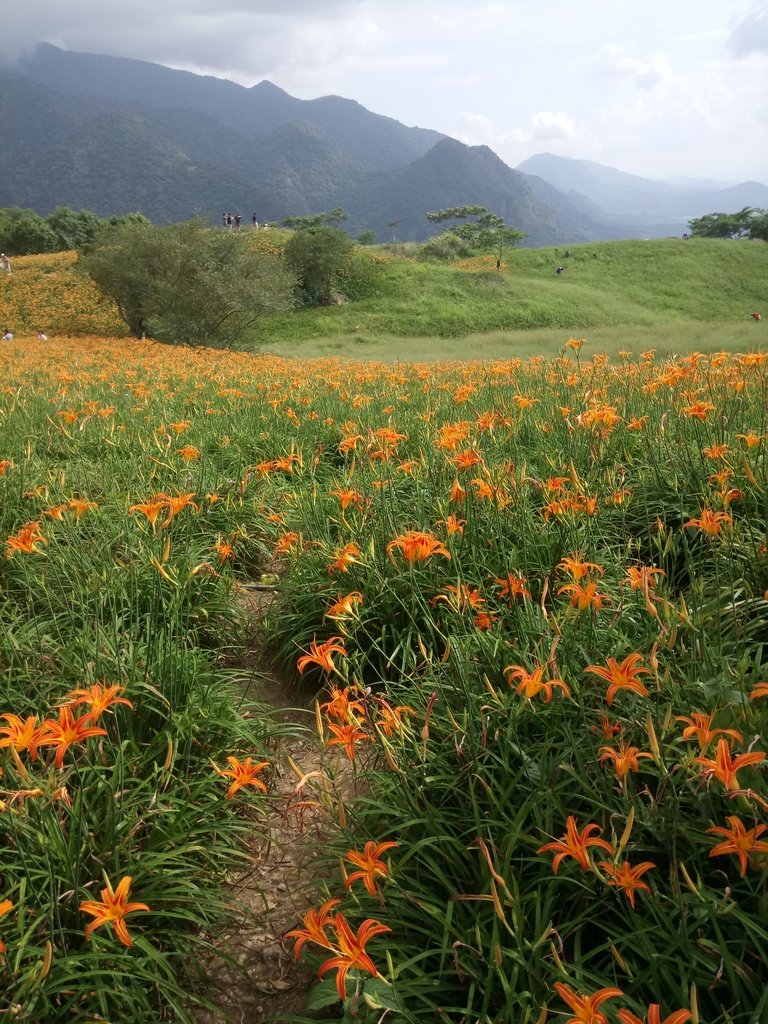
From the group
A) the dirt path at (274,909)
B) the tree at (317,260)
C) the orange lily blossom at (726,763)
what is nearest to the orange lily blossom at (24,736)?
the dirt path at (274,909)

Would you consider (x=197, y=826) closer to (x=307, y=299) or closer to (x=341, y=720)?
(x=341, y=720)

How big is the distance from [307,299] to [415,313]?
673 cm

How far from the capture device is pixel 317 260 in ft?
101

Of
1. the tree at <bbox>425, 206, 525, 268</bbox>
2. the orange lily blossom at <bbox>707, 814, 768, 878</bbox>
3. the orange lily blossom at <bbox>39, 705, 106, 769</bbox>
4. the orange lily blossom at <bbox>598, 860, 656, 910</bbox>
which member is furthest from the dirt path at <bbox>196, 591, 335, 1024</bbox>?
the tree at <bbox>425, 206, 525, 268</bbox>

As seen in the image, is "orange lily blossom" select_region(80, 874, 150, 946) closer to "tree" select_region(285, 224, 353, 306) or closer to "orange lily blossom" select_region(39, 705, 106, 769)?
"orange lily blossom" select_region(39, 705, 106, 769)

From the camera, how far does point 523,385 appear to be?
529 cm

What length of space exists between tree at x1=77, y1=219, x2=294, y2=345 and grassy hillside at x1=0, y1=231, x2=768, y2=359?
2.10 m

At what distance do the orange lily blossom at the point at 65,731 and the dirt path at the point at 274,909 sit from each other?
373 millimetres

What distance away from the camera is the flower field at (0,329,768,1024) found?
1.04 meters

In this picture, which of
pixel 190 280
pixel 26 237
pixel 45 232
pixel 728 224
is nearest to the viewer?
pixel 190 280

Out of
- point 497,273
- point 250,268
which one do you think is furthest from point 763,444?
point 497,273

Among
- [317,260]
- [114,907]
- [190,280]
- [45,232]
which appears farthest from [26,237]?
[114,907]

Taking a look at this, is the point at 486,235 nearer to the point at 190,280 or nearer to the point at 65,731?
the point at 190,280

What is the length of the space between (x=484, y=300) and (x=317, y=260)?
29.2ft
